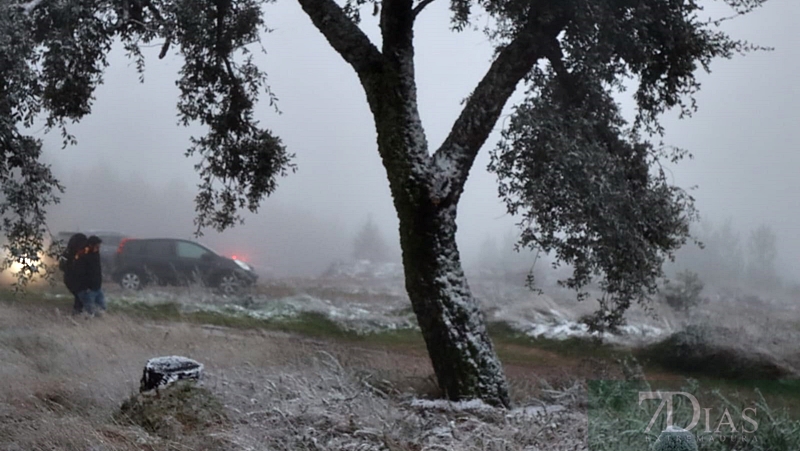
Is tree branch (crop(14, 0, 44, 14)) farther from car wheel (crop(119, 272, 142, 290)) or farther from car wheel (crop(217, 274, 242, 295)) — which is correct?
car wheel (crop(217, 274, 242, 295))

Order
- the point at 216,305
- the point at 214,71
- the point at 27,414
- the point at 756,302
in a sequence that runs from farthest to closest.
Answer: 1. the point at 216,305
2. the point at 756,302
3. the point at 214,71
4. the point at 27,414

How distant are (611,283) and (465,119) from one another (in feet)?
9.51

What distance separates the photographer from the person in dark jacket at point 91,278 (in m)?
12.6

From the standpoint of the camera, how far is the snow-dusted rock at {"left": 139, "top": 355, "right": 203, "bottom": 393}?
286 inches

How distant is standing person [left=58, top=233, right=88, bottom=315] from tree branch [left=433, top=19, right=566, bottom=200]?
5.75 m

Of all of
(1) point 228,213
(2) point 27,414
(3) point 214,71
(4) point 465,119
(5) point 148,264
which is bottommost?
(2) point 27,414

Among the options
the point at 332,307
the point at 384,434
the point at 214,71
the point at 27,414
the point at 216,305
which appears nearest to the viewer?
the point at 384,434

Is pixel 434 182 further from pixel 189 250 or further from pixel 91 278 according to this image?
pixel 91 278

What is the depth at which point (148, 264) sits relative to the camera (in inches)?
555

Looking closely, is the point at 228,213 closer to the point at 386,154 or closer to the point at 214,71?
the point at 214,71

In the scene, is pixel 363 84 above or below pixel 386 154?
above

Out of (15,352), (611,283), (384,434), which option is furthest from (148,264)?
(384,434)

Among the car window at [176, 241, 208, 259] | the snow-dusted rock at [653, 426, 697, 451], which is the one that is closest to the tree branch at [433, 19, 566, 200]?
the snow-dusted rock at [653, 426, 697, 451]

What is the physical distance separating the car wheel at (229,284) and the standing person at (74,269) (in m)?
2.54
